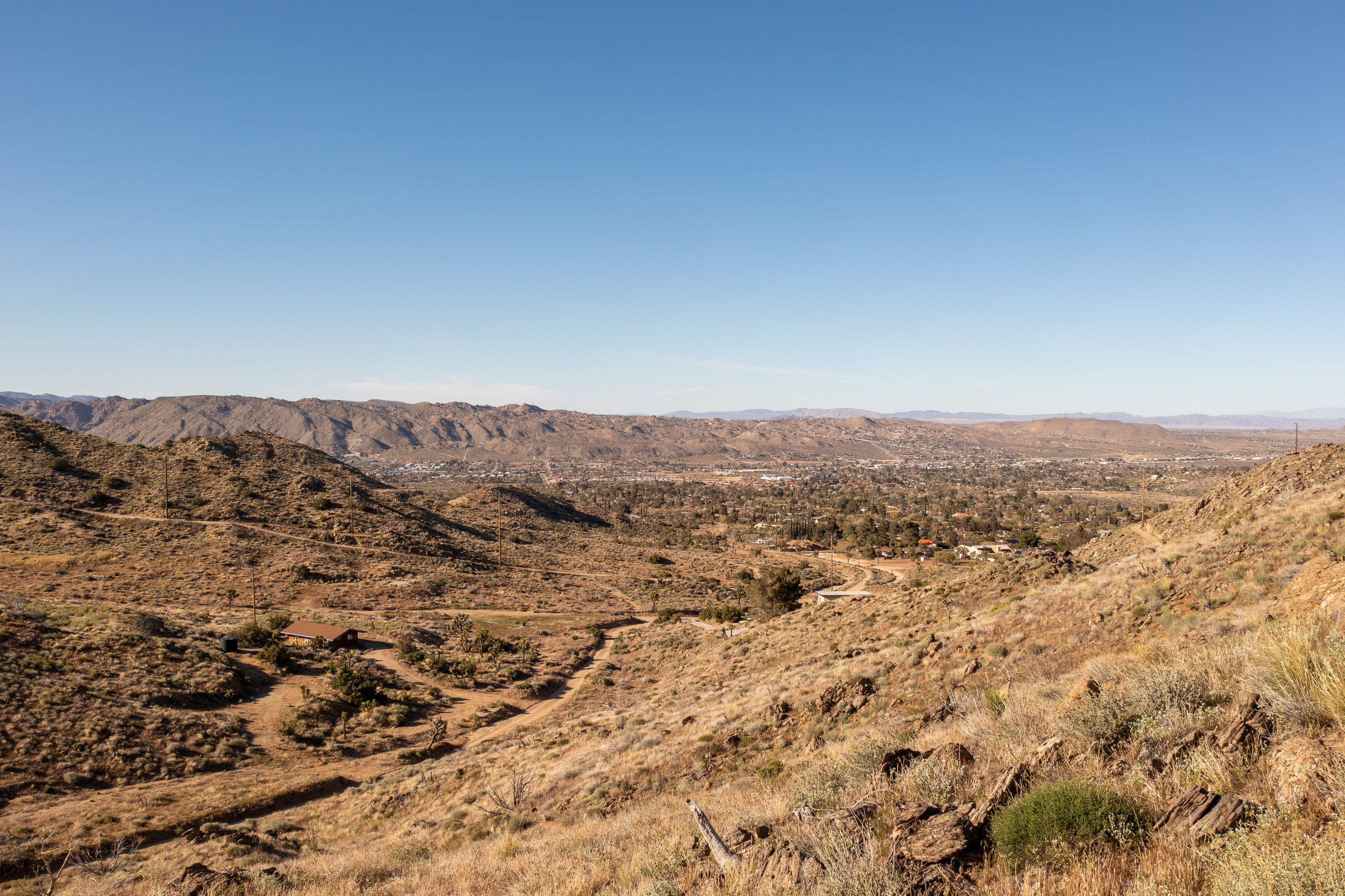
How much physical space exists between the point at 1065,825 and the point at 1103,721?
249cm

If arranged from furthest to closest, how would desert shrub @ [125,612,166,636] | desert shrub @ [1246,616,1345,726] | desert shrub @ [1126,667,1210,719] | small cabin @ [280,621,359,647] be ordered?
small cabin @ [280,621,359,647] < desert shrub @ [125,612,166,636] < desert shrub @ [1126,667,1210,719] < desert shrub @ [1246,616,1345,726]

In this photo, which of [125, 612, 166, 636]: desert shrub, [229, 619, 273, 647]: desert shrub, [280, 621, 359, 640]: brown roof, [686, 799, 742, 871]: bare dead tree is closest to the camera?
[686, 799, 742, 871]: bare dead tree

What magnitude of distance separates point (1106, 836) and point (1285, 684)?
3.00 meters

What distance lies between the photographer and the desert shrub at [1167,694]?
21.3 feet

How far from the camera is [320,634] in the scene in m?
34.9

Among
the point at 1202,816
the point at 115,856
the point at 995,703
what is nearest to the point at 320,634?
the point at 115,856

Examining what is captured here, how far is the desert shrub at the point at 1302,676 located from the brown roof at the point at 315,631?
40.0 metres

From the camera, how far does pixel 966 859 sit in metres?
5.02

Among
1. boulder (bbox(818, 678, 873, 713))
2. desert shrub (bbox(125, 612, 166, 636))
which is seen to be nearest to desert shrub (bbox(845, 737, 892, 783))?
boulder (bbox(818, 678, 873, 713))

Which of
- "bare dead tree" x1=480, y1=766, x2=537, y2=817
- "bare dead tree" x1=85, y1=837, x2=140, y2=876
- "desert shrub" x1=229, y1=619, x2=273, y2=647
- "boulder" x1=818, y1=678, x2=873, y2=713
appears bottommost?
"desert shrub" x1=229, y1=619, x2=273, y2=647

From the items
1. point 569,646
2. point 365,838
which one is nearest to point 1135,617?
point 365,838

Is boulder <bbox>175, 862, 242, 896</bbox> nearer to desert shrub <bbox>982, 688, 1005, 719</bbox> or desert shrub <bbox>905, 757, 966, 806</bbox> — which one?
desert shrub <bbox>905, 757, 966, 806</bbox>

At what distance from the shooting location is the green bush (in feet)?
15.2

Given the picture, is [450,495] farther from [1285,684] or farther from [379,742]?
[1285,684]
